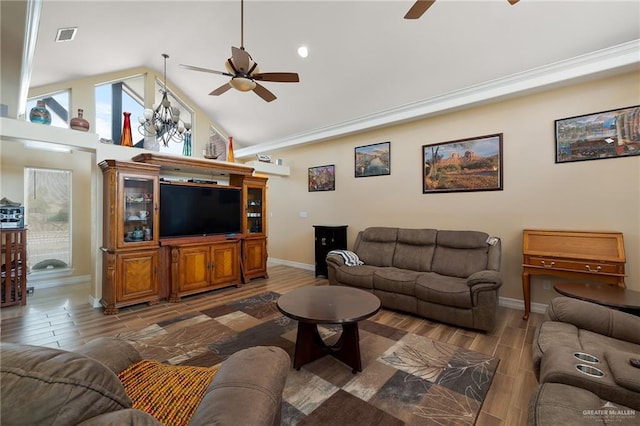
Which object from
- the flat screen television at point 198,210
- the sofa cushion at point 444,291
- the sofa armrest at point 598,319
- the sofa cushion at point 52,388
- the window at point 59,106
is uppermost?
the window at point 59,106

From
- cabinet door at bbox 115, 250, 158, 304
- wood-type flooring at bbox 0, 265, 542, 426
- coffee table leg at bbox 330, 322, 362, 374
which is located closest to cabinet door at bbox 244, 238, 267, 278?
wood-type flooring at bbox 0, 265, 542, 426

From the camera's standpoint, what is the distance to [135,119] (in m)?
5.20

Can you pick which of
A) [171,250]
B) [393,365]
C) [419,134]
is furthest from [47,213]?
[419,134]

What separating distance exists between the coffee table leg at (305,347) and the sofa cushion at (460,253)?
2.17 metres

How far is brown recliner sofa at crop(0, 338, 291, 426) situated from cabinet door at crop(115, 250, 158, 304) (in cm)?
338

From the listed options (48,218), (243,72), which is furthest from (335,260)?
(48,218)

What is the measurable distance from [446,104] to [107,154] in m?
4.86

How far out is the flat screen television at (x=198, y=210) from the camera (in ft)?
13.7

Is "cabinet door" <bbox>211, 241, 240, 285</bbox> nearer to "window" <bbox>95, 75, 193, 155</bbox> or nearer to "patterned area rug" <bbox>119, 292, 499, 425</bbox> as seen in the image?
"patterned area rug" <bbox>119, 292, 499, 425</bbox>

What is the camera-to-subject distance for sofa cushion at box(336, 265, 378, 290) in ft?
12.2

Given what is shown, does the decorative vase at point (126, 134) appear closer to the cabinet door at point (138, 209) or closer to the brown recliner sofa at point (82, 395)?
the cabinet door at point (138, 209)

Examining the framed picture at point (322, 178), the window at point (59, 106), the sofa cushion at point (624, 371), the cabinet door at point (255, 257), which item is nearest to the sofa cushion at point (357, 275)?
the cabinet door at point (255, 257)

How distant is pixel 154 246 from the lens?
12.6 feet

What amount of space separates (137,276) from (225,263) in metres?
1.25
